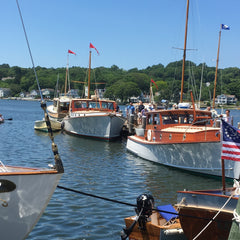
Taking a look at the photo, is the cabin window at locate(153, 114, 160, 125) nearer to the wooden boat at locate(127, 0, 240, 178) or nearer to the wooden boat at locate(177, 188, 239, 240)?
the wooden boat at locate(127, 0, 240, 178)

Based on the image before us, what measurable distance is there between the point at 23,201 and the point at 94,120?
23.6 m

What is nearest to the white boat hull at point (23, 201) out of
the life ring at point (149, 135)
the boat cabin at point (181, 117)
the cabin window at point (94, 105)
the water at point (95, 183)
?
the water at point (95, 183)

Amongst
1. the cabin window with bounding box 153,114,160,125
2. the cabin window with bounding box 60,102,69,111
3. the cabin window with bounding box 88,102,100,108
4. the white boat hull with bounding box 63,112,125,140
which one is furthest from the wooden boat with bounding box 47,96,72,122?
the cabin window with bounding box 153,114,160,125

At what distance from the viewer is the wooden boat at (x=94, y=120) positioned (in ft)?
101

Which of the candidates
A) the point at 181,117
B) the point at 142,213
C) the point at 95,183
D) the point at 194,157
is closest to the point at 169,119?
the point at 181,117

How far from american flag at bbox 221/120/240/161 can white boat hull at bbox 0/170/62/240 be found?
392cm

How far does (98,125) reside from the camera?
31.4 m

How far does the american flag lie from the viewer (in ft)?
30.3

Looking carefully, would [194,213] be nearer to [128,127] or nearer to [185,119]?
[185,119]

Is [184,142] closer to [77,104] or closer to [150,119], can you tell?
[150,119]

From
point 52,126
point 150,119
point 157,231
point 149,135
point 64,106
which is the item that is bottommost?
point 52,126

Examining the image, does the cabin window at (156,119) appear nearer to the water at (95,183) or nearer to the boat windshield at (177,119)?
the boat windshield at (177,119)

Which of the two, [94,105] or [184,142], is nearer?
[184,142]

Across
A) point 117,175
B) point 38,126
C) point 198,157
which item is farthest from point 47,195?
point 38,126
